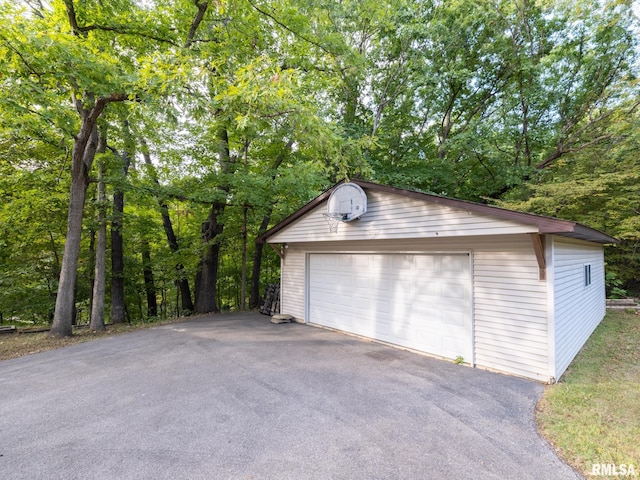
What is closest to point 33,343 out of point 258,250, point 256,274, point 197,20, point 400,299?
point 256,274

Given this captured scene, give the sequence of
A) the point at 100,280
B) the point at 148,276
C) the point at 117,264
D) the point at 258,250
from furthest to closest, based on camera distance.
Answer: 1. the point at 148,276
2. the point at 258,250
3. the point at 117,264
4. the point at 100,280

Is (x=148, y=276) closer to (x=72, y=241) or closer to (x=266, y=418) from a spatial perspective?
(x=72, y=241)

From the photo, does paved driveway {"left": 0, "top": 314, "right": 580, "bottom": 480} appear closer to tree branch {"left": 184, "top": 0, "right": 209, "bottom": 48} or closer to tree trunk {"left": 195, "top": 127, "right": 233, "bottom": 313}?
tree trunk {"left": 195, "top": 127, "right": 233, "bottom": 313}

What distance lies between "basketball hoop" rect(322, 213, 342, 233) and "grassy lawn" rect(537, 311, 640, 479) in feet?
14.7

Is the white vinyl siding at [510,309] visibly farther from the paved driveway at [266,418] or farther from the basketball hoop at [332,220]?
the basketball hoop at [332,220]

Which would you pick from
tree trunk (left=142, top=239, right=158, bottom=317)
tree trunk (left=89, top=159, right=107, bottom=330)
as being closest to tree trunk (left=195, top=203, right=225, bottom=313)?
tree trunk (left=89, top=159, right=107, bottom=330)

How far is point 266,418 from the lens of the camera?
3.22 meters

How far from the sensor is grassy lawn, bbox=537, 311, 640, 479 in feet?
8.50

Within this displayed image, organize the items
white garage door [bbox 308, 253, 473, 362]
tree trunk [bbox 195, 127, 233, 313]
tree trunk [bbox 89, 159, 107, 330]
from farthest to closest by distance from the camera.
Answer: tree trunk [bbox 195, 127, 233, 313], tree trunk [bbox 89, 159, 107, 330], white garage door [bbox 308, 253, 473, 362]

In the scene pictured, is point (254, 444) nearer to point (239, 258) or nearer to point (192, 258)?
point (192, 258)

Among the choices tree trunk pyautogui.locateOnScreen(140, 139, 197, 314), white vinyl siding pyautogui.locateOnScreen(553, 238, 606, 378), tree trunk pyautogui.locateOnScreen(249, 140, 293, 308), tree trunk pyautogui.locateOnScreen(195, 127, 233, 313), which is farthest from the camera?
tree trunk pyautogui.locateOnScreen(249, 140, 293, 308)

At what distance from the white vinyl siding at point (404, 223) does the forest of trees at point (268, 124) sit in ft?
3.73

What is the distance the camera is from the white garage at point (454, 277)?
13.7ft

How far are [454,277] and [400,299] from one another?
3.94 feet
